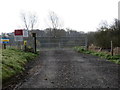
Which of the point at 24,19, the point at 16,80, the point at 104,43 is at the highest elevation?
the point at 24,19

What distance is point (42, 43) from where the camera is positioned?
67.4 feet

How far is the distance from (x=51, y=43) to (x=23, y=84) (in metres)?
16.1

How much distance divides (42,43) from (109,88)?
16776mm

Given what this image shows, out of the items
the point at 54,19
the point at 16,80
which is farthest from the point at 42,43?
the point at 16,80

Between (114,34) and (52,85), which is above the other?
(114,34)

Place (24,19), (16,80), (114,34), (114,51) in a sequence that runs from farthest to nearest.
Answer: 1. (24,19)
2. (114,34)
3. (114,51)
4. (16,80)

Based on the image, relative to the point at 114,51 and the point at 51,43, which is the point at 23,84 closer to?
the point at 114,51

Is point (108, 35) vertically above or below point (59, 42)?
above

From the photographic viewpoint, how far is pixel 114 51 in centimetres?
1105

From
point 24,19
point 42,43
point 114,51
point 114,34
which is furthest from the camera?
point 24,19

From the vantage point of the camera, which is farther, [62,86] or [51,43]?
[51,43]

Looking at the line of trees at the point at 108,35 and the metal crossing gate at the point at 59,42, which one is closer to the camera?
the line of trees at the point at 108,35

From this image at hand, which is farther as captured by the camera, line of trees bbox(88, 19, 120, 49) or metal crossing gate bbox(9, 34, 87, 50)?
metal crossing gate bbox(9, 34, 87, 50)

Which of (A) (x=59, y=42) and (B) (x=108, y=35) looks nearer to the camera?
(B) (x=108, y=35)
